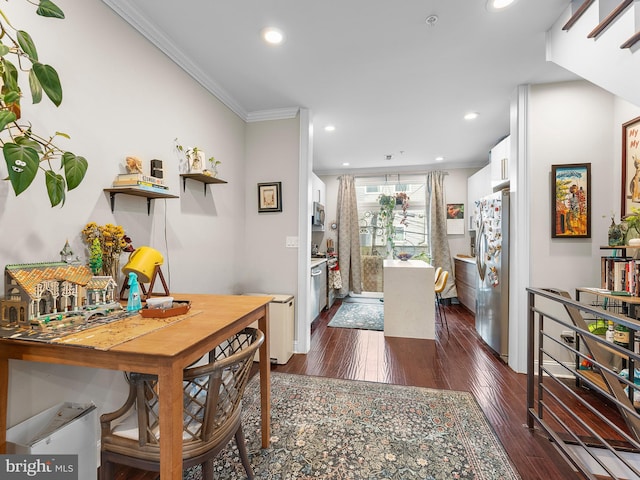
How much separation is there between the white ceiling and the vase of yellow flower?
1.32 meters

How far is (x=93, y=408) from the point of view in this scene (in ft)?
4.19

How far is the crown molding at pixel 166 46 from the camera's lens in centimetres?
167

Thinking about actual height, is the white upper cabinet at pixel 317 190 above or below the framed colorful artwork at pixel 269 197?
above

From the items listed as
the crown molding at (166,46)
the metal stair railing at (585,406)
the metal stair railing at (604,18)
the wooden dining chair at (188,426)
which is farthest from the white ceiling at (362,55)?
the wooden dining chair at (188,426)

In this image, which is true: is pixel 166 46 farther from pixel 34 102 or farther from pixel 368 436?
pixel 368 436

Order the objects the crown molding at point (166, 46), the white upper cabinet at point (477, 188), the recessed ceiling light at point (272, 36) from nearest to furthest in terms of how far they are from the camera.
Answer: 1. the crown molding at point (166, 46)
2. the recessed ceiling light at point (272, 36)
3. the white upper cabinet at point (477, 188)

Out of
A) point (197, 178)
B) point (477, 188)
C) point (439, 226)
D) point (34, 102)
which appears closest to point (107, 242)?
point (34, 102)

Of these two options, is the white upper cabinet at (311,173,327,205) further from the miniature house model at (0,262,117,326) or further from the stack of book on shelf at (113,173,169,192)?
the miniature house model at (0,262,117,326)

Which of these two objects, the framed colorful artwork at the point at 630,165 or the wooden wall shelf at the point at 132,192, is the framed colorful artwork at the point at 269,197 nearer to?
the wooden wall shelf at the point at 132,192

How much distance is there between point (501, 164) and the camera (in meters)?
3.16

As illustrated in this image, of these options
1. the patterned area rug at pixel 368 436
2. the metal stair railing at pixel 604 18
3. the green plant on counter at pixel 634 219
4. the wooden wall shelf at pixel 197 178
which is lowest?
the patterned area rug at pixel 368 436

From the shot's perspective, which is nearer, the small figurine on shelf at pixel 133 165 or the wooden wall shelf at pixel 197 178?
the small figurine on shelf at pixel 133 165

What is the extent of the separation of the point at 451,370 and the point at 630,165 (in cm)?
223

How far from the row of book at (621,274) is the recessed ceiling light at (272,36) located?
117 inches
